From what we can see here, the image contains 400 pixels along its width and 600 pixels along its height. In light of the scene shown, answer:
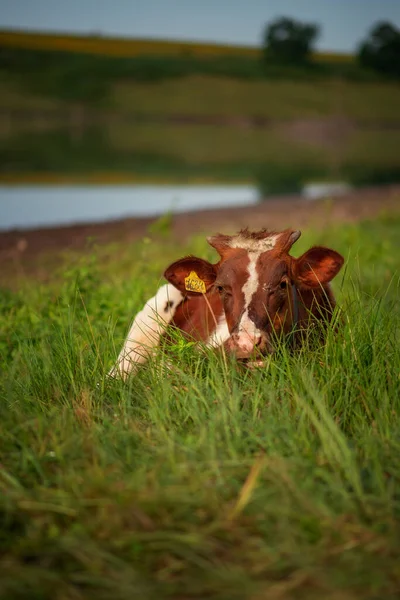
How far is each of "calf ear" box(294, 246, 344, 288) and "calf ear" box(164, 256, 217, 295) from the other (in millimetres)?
557

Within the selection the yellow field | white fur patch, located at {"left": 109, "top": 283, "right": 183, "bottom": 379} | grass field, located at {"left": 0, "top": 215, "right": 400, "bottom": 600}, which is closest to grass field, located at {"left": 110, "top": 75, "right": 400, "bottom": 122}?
the yellow field

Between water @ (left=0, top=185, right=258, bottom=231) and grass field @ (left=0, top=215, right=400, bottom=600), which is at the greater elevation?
grass field @ (left=0, top=215, right=400, bottom=600)

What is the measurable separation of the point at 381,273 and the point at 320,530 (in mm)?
6664

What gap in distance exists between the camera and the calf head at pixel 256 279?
5.35 meters

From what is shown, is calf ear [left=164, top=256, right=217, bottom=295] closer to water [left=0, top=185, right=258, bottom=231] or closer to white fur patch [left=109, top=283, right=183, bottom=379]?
white fur patch [left=109, top=283, right=183, bottom=379]

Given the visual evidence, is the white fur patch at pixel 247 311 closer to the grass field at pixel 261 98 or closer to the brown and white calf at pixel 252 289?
the brown and white calf at pixel 252 289

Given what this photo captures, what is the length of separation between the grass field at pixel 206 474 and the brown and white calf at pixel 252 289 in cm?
20

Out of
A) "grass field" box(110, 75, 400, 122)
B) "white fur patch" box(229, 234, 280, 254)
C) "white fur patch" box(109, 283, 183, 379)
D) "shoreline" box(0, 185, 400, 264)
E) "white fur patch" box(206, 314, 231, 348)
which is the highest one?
"white fur patch" box(229, 234, 280, 254)

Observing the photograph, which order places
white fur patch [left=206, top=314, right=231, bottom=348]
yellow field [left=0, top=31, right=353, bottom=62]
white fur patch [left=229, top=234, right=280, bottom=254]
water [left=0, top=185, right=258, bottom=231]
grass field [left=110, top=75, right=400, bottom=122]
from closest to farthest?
white fur patch [left=229, top=234, right=280, bottom=254], white fur patch [left=206, top=314, right=231, bottom=348], water [left=0, top=185, right=258, bottom=231], grass field [left=110, top=75, right=400, bottom=122], yellow field [left=0, top=31, right=353, bottom=62]

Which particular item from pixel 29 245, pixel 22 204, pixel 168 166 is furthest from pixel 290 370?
pixel 168 166

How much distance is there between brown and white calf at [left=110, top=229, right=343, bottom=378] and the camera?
5.36 metres

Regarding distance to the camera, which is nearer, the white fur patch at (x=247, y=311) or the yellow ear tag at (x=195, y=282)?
the white fur patch at (x=247, y=311)

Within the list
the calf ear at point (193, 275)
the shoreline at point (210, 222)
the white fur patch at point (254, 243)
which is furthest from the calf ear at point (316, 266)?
the shoreline at point (210, 222)

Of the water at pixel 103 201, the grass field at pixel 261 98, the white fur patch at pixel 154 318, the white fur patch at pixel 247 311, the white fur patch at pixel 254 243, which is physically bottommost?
the grass field at pixel 261 98
